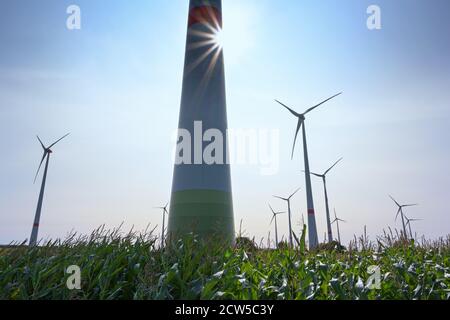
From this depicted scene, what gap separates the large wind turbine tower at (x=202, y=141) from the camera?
23328mm

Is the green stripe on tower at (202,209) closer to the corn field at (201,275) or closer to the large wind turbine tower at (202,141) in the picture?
the large wind turbine tower at (202,141)

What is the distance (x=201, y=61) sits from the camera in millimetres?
27484

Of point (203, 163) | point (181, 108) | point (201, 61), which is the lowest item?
point (203, 163)

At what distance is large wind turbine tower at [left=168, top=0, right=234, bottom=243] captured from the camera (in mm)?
23328

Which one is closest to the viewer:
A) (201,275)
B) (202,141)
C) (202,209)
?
(201,275)

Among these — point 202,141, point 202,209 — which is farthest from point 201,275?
point 202,141

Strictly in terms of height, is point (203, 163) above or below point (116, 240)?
above

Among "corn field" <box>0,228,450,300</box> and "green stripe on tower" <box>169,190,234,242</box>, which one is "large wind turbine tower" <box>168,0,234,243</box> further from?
"corn field" <box>0,228,450,300</box>

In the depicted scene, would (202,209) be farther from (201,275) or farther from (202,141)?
(201,275)

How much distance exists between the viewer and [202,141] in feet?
81.5
